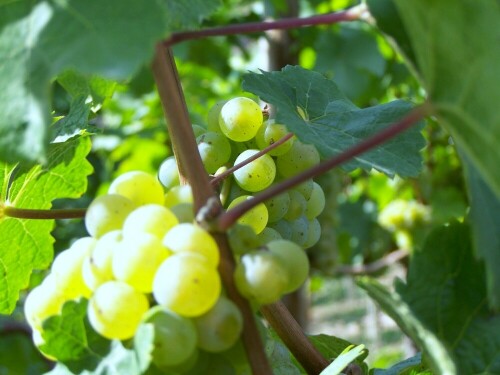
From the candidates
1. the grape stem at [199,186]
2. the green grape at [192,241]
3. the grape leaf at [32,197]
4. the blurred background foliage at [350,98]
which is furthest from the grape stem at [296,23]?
the blurred background foliage at [350,98]

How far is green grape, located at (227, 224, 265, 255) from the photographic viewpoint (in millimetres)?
490

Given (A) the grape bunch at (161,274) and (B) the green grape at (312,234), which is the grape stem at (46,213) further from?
(B) the green grape at (312,234)

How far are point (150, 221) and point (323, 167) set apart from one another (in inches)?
4.6

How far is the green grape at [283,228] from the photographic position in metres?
0.70

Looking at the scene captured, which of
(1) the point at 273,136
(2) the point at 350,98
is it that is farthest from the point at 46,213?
(2) the point at 350,98

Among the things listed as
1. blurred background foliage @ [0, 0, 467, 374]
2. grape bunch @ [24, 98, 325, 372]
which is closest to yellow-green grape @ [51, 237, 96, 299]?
grape bunch @ [24, 98, 325, 372]

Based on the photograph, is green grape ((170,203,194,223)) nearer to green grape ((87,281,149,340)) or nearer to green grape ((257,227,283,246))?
green grape ((87,281,149,340))

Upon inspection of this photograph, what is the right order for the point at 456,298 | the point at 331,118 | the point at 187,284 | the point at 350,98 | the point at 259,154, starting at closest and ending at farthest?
the point at 187,284 < the point at 456,298 < the point at 259,154 < the point at 331,118 < the point at 350,98

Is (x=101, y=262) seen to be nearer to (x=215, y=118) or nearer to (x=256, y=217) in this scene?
(x=256, y=217)

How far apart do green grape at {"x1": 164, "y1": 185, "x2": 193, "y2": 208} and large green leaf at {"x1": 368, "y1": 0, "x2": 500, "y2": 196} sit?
0.18 m

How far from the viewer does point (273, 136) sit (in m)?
0.72

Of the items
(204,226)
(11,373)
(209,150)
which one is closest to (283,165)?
(209,150)

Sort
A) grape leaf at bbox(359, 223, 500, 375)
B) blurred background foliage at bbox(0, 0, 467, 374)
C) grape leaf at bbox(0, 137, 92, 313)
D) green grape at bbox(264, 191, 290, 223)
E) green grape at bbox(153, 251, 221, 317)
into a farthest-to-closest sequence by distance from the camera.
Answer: blurred background foliage at bbox(0, 0, 467, 374) → grape leaf at bbox(0, 137, 92, 313) → green grape at bbox(264, 191, 290, 223) → grape leaf at bbox(359, 223, 500, 375) → green grape at bbox(153, 251, 221, 317)

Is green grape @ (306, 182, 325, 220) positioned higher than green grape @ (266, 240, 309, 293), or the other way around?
green grape @ (266, 240, 309, 293)
